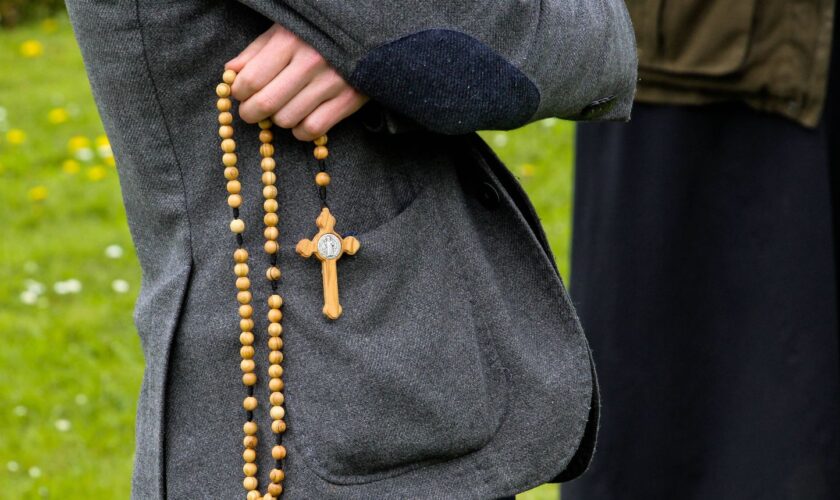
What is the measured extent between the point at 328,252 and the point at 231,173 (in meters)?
0.13

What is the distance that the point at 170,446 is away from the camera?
1.25 metres

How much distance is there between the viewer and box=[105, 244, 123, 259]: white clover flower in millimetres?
4285

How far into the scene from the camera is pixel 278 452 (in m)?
1.20

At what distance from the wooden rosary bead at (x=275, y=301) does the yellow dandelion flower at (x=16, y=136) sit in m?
4.53

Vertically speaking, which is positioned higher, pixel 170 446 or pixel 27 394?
pixel 170 446

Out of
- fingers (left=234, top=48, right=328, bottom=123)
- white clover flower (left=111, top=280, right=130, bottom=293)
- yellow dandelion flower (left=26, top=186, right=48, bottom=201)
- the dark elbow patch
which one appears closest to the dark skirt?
the dark elbow patch

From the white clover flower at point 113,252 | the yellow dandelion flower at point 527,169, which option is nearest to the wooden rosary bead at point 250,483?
the white clover flower at point 113,252

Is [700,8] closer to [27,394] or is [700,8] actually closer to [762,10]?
[762,10]

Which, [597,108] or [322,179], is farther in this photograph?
[597,108]

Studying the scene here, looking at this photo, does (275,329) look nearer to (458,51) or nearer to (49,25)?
(458,51)

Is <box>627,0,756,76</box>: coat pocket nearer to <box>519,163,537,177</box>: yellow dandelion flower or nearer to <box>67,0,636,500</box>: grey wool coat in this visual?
<box>67,0,636,500</box>: grey wool coat

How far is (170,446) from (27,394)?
89.9 inches

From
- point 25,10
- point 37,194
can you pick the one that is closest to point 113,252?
point 37,194

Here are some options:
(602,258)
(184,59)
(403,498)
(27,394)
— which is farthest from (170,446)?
(27,394)
